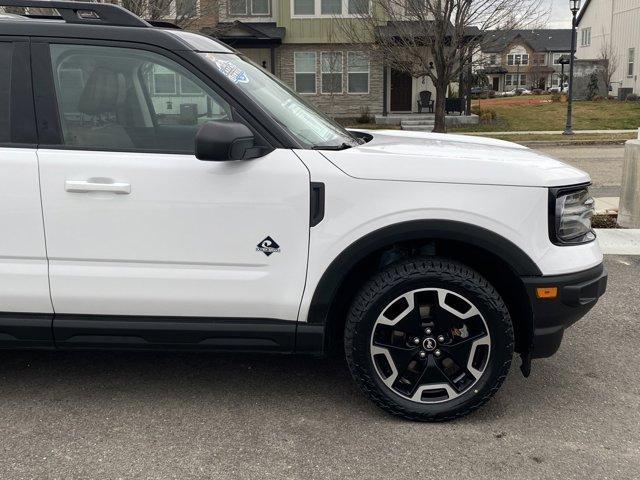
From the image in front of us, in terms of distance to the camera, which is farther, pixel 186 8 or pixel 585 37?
pixel 585 37

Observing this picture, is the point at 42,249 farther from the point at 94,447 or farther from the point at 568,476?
the point at 568,476

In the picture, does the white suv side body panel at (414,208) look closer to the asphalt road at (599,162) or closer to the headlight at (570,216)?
the headlight at (570,216)

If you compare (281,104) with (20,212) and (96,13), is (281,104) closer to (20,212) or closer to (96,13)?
(96,13)

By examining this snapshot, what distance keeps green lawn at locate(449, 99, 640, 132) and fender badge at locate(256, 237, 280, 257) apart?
21.2 m

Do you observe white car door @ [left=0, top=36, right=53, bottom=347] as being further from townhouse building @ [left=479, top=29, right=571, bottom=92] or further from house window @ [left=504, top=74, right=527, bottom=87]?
house window @ [left=504, top=74, right=527, bottom=87]

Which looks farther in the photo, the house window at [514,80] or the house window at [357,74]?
the house window at [514,80]

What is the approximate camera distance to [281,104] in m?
3.41

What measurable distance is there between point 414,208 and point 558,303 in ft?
2.75

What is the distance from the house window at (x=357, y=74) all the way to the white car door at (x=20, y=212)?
79.7 ft

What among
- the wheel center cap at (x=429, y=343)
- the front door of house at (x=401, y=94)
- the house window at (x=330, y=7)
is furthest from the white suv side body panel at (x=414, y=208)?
the front door of house at (x=401, y=94)

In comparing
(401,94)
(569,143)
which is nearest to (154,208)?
(569,143)

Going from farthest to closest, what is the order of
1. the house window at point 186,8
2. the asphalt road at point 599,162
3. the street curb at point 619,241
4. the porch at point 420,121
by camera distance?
the porch at point 420,121
the house window at point 186,8
the asphalt road at point 599,162
the street curb at point 619,241

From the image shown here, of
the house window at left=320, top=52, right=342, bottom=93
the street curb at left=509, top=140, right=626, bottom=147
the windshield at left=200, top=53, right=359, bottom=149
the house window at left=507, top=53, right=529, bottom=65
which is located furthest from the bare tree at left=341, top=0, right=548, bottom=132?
the house window at left=507, top=53, right=529, bottom=65

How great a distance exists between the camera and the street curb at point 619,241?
6677mm
